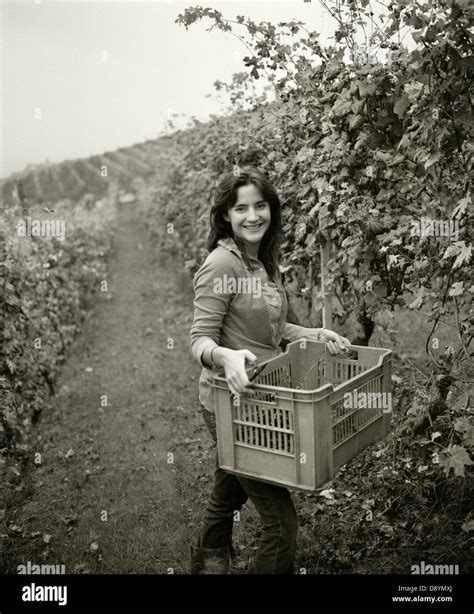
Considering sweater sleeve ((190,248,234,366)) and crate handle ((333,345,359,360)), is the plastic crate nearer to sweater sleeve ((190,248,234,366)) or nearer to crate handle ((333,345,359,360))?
crate handle ((333,345,359,360))

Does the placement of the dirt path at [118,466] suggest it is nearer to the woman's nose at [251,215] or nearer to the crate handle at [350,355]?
the crate handle at [350,355]

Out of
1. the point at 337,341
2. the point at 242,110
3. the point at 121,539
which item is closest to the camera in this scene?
the point at 337,341

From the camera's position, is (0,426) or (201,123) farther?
(201,123)

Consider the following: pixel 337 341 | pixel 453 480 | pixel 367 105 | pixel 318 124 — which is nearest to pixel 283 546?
pixel 337 341

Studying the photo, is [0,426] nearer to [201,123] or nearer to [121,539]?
[121,539]

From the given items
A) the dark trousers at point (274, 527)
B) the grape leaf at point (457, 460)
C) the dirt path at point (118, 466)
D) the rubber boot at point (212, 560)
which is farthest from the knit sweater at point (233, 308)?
the dirt path at point (118, 466)

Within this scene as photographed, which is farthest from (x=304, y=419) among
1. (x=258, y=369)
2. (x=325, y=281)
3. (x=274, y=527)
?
(x=325, y=281)

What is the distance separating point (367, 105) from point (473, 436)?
5.79ft

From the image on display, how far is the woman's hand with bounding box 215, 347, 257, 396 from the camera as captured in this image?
7.77 feet

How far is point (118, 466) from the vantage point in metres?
5.13

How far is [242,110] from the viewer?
22.1 feet

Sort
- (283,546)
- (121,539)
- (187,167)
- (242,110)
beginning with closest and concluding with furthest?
(283,546) → (121,539) → (242,110) → (187,167)

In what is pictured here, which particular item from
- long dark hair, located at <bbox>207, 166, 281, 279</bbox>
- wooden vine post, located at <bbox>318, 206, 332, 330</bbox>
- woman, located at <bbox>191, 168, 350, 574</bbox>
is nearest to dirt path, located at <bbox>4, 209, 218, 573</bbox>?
woman, located at <bbox>191, 168, 350, 574</bbox>

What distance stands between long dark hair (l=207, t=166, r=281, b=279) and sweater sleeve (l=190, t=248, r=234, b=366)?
22cm
